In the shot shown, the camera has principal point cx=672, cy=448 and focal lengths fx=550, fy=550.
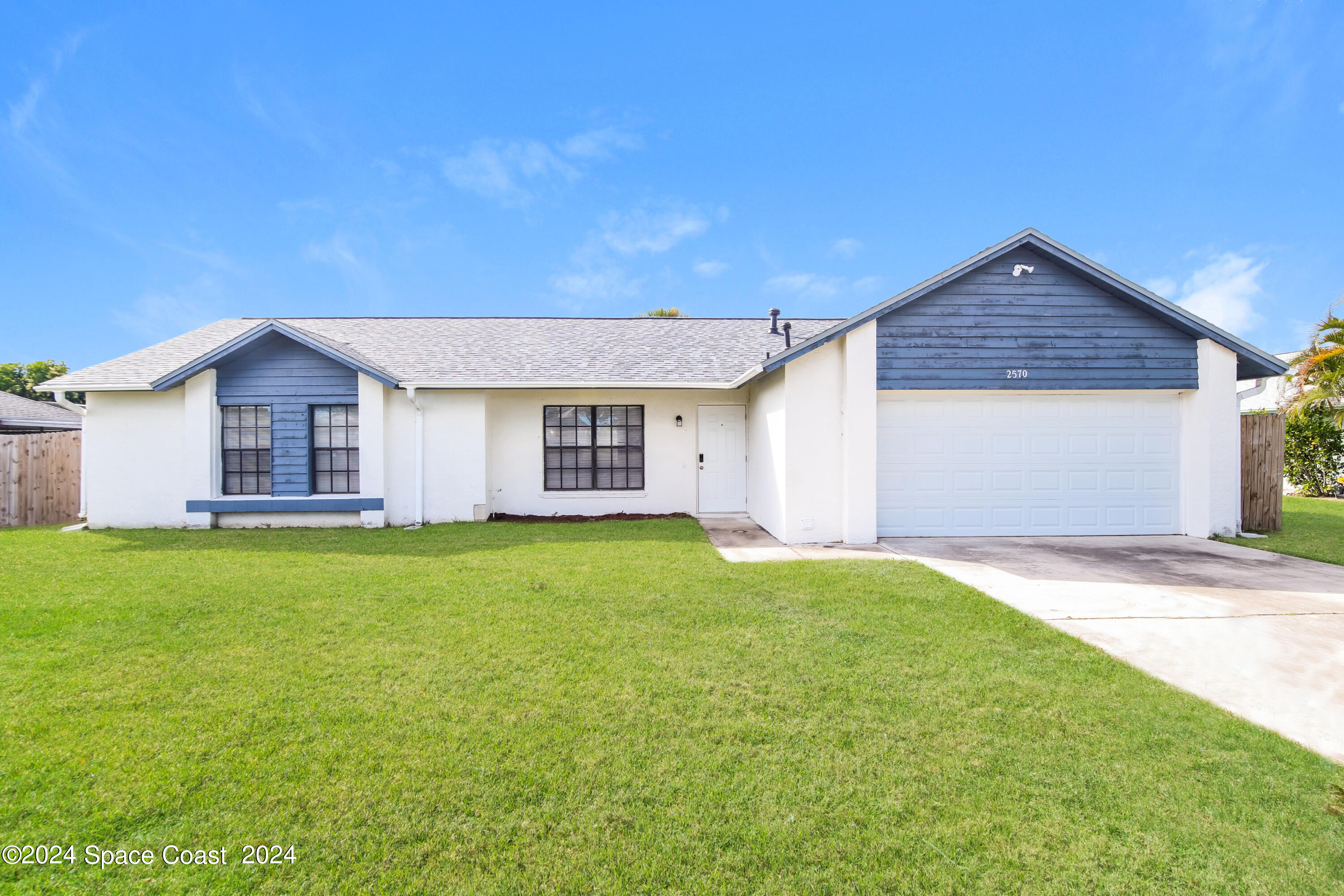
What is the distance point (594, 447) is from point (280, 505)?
6233 mm

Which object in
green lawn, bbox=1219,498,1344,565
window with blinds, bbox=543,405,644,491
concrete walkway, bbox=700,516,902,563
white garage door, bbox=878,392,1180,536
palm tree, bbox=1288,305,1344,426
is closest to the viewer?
concrete walkway, bbox=700,516,902,563

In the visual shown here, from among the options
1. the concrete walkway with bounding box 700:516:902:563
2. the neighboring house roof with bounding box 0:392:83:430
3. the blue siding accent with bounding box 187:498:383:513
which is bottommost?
the concrete walkway with bounding box 700:516:902:563

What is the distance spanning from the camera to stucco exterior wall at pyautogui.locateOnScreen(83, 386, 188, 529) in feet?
Answer: 35.2

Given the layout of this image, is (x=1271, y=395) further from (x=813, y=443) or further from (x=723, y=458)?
(x=813, y=443)

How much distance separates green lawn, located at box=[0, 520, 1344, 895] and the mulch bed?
582cm

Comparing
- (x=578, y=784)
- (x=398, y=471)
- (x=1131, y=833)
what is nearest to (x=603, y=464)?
(x=398, y=471)

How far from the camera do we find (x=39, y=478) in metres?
11.9

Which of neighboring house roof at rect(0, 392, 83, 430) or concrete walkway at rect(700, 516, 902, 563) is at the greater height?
neighboring house roof at rect(0, 392, 83, 430)

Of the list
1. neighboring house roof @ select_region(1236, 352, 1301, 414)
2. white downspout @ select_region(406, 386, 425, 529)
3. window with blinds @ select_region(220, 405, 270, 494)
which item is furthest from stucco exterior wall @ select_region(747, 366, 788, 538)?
neighboring house roof @ select_region(1236, 352, 1301, 414)

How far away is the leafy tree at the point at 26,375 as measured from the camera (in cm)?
3152

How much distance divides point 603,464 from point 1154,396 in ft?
33.4

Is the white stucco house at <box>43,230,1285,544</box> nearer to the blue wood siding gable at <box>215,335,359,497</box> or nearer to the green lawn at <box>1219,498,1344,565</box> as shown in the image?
the blue wood siding gable at <box>215,335,359,497</box>

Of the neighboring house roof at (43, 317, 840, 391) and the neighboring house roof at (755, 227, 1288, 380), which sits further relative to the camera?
the neighboring house roof at (43, 317, 840, 391)

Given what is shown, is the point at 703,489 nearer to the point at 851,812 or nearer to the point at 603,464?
the point at 603,464
